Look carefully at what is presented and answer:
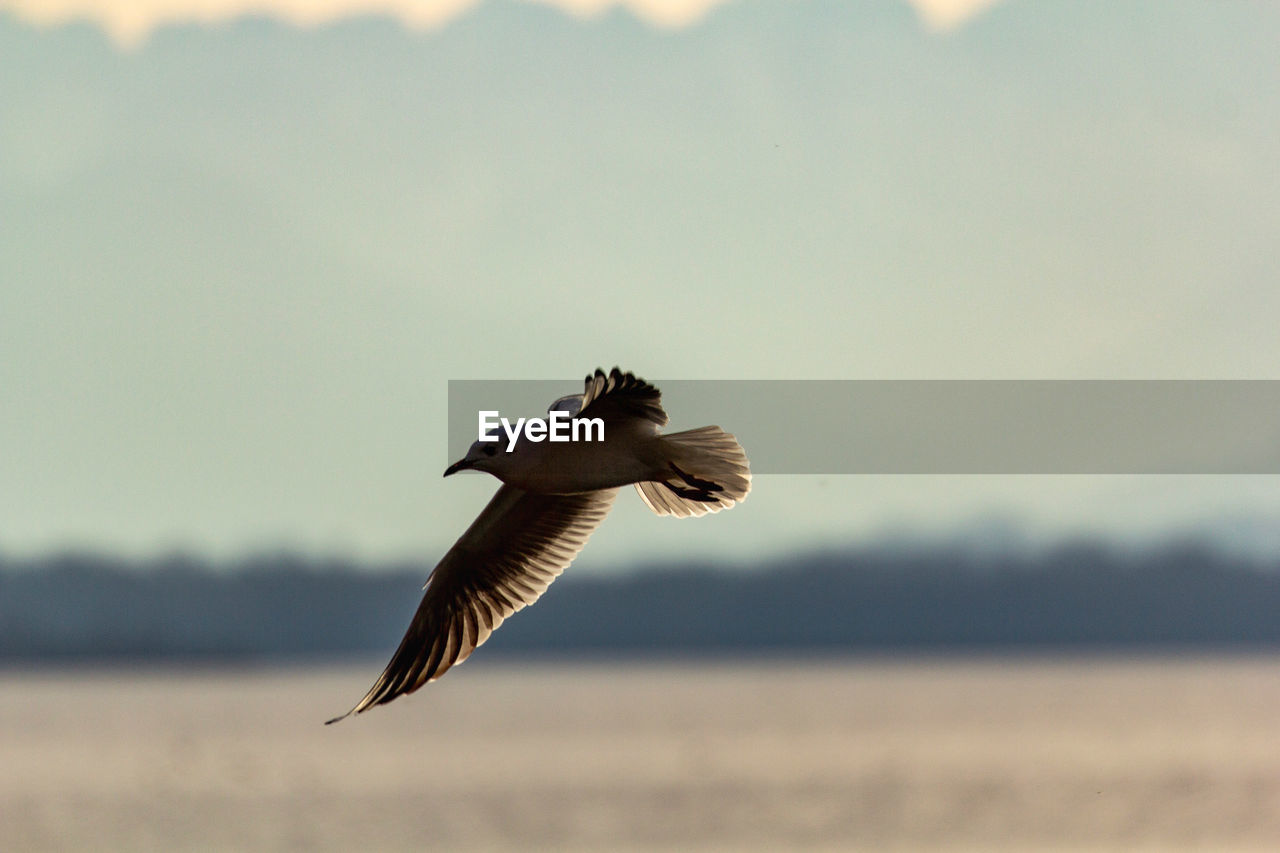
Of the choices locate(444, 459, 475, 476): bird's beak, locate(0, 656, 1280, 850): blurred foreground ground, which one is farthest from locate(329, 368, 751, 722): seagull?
locate(0, 656, 1280, 850): blurred foreground ground

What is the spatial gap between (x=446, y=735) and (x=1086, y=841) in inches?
296

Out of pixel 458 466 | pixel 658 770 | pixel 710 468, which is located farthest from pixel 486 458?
pixel 658 770

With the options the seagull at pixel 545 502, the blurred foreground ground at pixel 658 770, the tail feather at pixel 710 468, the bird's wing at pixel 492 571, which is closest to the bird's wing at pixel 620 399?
the seagull at pixel 545 502

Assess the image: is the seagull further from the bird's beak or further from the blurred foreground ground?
the blurred foreground ground

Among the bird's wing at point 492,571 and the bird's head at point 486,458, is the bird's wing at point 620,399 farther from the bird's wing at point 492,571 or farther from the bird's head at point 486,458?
the bird's wing at point 492,571

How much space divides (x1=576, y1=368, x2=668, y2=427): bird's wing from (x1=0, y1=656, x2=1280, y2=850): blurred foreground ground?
5014mm

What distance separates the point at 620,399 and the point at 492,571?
1387 millimetres

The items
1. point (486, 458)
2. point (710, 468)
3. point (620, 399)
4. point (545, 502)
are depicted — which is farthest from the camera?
point (545, 502)

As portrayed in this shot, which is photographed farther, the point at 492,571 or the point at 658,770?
the point at 658,770

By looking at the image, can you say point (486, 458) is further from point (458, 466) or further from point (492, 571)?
point (492, 571)

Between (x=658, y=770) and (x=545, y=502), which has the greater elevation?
(x=545, y=502)

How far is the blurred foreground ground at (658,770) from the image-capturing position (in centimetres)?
1030

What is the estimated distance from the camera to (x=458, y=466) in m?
5.40

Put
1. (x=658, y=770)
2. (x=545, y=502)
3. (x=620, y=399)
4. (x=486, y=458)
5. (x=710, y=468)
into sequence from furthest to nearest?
1. (x=658, y=770)
2. (x=545, y=502)
3. (x=710, y=468)
4. (x=486, y=458)
5. (x=620, y=399)
